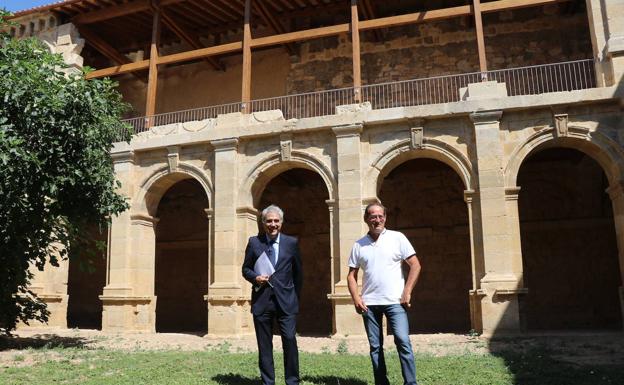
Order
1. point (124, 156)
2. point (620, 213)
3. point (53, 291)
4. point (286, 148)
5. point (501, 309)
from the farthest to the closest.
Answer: point (53, 291) < point (124, 156) < point (286, 148) < point (620, 213) < point (501, 309)

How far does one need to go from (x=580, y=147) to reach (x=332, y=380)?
8.91m

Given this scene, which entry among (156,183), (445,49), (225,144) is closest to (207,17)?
(225,144)

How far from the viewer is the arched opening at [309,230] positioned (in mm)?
17828

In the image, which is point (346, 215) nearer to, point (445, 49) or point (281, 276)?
point (445, 49)

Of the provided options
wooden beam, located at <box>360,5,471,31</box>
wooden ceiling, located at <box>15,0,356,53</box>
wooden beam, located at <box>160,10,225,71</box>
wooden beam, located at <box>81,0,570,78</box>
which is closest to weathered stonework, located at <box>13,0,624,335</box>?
wooden beam, located at <box>160,10,225,71</box>

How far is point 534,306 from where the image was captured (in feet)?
52.5

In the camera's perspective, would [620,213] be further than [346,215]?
No

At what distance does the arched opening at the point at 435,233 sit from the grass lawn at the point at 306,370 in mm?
7850

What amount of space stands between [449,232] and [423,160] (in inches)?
95.4

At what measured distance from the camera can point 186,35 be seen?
17.5 m

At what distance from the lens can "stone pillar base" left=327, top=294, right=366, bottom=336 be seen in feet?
A: 39.8

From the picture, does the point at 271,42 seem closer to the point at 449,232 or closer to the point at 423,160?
the point at 423,160

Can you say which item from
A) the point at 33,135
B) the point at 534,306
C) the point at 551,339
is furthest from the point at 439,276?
the point at 33,135

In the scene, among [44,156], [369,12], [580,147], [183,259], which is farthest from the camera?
[183,259]
